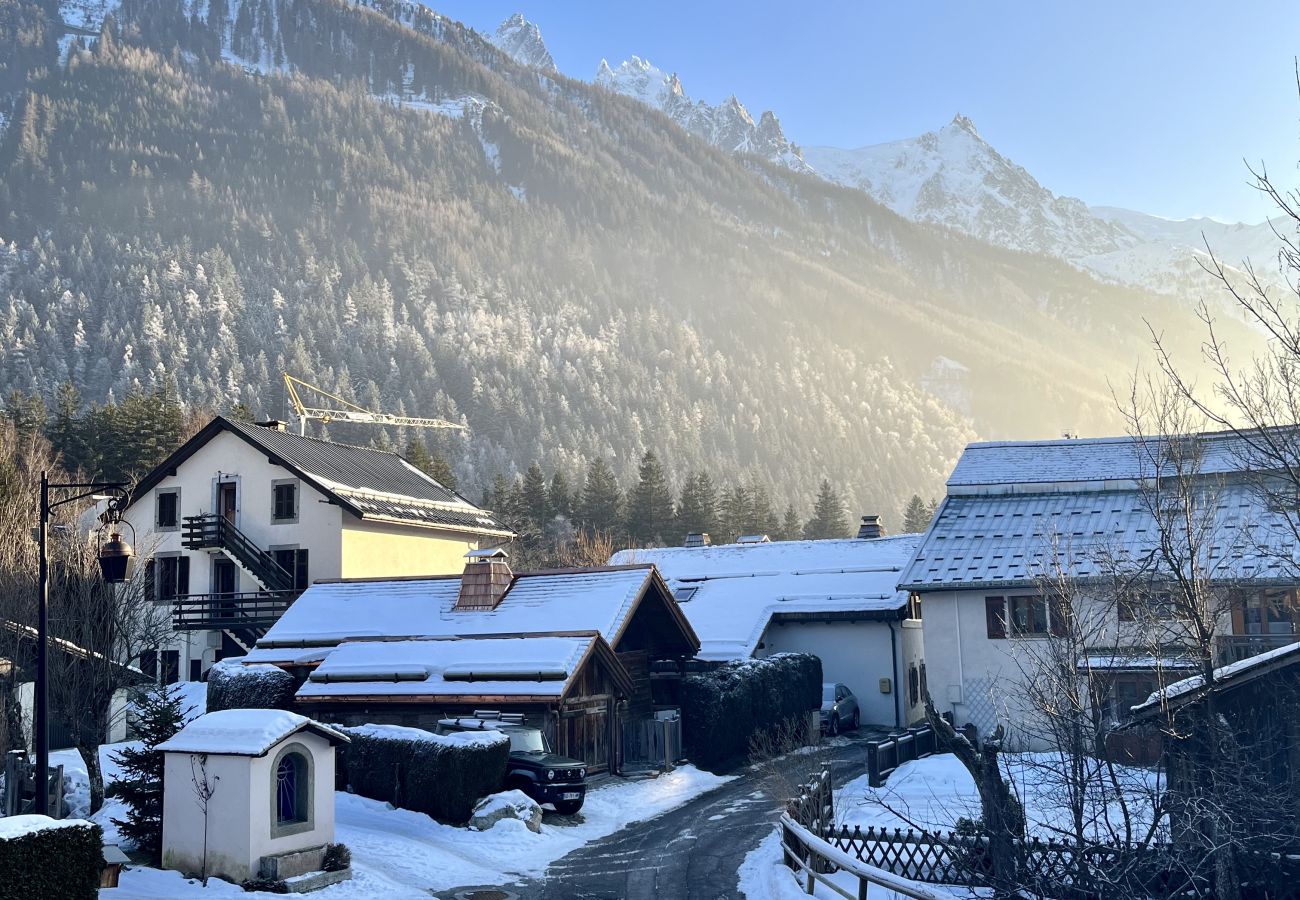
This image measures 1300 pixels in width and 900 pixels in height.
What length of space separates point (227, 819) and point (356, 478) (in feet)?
110

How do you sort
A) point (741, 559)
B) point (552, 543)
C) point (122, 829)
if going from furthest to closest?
point (552, 543)
point (741, 559)
point (122, 829)

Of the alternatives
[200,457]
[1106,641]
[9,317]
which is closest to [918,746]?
[1106,641]

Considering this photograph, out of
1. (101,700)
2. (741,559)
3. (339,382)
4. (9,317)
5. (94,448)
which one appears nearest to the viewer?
(101,700)

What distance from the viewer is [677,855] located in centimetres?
2325

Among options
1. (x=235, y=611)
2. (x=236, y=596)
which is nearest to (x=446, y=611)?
(x=236, y=596)

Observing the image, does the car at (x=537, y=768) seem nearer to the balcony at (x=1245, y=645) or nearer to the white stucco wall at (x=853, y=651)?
the balcony at (x=1245, y=645)

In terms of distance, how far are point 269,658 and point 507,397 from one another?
538 feet

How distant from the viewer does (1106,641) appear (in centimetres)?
3384

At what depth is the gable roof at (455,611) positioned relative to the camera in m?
33.1

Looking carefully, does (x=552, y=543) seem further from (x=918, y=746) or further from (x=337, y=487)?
(x=918, y=746)

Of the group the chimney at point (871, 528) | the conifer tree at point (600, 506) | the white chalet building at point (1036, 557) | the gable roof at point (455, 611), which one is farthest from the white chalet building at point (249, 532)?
the conifer tree at point (600, 506)

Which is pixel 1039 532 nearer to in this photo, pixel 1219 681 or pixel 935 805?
pixel 935 805

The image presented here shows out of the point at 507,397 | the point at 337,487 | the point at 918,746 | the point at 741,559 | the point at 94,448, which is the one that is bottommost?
the point at 918,746

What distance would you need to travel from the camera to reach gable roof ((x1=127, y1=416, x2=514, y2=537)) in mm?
49781
